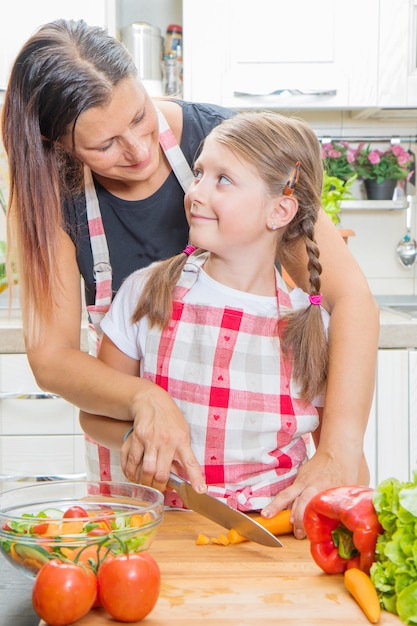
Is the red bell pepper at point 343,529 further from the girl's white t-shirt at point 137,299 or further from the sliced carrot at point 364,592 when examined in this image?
the girl's white t-shirt at point 137,299

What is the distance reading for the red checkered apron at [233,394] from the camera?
1.24 m

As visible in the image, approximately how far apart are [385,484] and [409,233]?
2.22m

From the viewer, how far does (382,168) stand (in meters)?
2.81

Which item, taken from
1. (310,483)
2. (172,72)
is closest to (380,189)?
(172,72)

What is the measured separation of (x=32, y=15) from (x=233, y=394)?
65.9 inches

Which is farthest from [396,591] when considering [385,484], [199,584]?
[199,584]

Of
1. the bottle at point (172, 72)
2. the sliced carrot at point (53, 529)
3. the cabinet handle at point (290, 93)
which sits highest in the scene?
the bottle at point (172, 72)

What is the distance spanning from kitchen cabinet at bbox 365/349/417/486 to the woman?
100 centimetres

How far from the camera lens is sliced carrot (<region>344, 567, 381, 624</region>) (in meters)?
0.79

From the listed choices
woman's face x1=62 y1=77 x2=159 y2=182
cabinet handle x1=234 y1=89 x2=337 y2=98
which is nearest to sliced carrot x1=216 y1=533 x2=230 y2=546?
woman's face x1=62 y1=77 x2=159 y2=182

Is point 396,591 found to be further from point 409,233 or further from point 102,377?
point 409,233

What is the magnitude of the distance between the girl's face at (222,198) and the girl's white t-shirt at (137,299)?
0.29 feet

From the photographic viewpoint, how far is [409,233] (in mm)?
2943

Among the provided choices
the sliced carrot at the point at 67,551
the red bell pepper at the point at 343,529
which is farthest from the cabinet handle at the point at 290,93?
the sliced carrot at the point at 67,551
